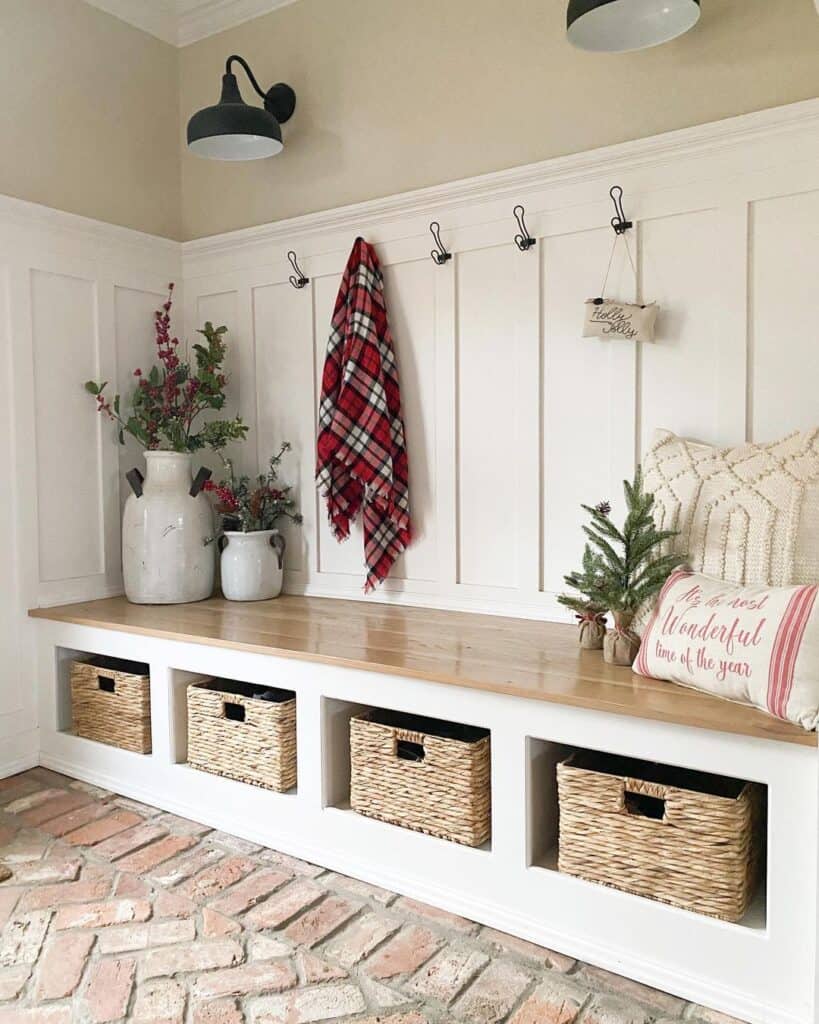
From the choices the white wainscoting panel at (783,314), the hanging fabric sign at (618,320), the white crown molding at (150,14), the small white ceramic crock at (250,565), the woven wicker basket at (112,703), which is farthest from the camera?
the white crown molding at (150,14)

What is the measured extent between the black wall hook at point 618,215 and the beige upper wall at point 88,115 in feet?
5.75

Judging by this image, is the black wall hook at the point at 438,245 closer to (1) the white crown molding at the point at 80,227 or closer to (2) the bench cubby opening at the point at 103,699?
(1) the white crown molding at the point at 80,227

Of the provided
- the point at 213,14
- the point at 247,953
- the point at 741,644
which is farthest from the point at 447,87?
the point at 247,953

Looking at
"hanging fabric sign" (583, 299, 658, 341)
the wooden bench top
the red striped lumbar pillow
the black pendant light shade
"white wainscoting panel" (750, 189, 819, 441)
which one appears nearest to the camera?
the red striped lumbar pillow

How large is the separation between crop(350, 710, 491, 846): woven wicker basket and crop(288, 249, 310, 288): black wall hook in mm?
1541

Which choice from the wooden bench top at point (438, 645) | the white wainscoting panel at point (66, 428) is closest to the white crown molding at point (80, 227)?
the white wainscoting panel at point (66, 428)

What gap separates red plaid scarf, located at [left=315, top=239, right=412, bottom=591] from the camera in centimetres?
278

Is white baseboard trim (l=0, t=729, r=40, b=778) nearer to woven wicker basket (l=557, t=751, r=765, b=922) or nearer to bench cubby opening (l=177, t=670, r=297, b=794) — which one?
bench cubby opening (l=177, t=670, r=297, b=794)

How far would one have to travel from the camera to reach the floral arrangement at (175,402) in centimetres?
307

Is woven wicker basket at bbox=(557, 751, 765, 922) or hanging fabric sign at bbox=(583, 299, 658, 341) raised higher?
hanging fabric sign at bbox=(583, 299, 658, 341)

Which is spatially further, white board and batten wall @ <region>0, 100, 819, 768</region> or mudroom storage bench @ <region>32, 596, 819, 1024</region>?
white board and batten wall @ <region>0, 100, 819, 768</region>

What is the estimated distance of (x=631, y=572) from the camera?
81.9 inches

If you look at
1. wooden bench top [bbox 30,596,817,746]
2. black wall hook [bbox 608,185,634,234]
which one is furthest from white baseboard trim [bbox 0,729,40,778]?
black wall hook [bbox 608,185,634,234]

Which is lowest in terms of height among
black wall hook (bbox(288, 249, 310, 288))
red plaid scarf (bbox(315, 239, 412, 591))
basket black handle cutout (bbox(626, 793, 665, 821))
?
basket black handle cutout (bbox(626, 793, 665, 821))
